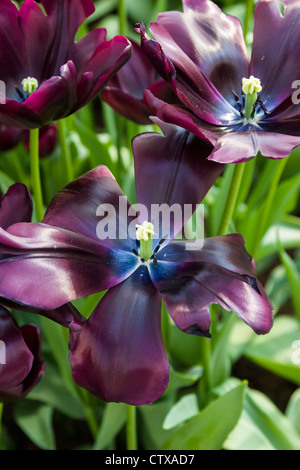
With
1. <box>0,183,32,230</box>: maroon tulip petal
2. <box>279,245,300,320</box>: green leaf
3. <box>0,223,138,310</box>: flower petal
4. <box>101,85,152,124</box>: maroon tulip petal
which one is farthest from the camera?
<box>279,245,300,320</box>: green leaf

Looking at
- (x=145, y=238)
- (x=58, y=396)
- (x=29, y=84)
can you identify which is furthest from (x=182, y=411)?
(x=29, y=84)

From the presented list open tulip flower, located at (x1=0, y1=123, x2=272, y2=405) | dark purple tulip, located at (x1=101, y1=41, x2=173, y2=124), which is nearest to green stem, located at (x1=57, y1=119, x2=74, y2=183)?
dark purple tulip, located at (x1=101, y1=41, x2=173, y2=124)

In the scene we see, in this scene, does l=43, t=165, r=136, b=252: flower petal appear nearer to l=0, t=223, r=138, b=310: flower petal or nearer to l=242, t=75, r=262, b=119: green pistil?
l=0, t=223, r=138, b=310: flower petal

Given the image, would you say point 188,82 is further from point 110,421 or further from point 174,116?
point 110,421

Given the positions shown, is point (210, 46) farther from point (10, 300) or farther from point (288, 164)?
point (288, 164)

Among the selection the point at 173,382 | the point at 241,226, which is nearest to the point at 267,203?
the point at 241,226

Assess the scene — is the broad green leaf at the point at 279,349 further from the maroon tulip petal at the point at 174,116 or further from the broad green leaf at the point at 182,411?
the maroon tulip petal at the point at 174,116

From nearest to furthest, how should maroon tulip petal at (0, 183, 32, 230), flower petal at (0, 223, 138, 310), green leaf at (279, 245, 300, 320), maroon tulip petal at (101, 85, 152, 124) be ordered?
flower petal at (0, 223, 138, 310), maroon tulip petal at (0, 183, 32, 230), maroon tulip petal at (101, 85, 152, 124), green leaf at (279, 245, 300, 320)
